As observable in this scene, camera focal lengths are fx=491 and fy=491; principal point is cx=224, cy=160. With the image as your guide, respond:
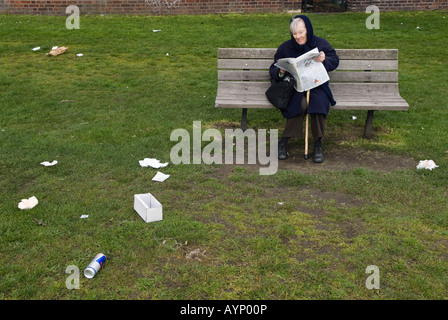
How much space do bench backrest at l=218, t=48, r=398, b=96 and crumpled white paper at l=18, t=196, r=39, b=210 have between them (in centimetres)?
279

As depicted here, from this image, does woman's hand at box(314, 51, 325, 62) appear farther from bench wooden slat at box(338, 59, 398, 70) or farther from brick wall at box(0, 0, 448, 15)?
brick wall at box(0, 0, 448, 15)

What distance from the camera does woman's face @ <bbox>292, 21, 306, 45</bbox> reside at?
201 inches

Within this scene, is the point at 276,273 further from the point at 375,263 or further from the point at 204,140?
the point at 204,140

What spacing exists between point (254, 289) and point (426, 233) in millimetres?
1492

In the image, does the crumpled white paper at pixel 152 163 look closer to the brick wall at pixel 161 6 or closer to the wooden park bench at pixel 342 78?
the wooden park bench at pixel 342 78

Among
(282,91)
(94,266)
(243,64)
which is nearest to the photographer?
(94,266)

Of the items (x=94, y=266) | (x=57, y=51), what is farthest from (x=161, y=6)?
(x=94, y=266)

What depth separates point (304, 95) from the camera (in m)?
5.17

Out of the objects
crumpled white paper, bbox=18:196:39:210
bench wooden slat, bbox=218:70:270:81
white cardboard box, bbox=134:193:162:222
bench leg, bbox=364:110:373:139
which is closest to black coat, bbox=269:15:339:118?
bench wooden slat, bbox=218:70:270:81

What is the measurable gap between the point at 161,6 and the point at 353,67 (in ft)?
26.9

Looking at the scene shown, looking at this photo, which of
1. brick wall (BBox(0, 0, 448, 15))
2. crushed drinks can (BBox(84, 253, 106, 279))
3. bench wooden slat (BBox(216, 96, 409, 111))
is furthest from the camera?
brick wall (BBox(0, 0, 448, 15))

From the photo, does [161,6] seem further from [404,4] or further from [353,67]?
[353,67]

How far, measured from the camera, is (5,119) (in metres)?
6.19

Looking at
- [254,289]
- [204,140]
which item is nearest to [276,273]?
[254,289]
